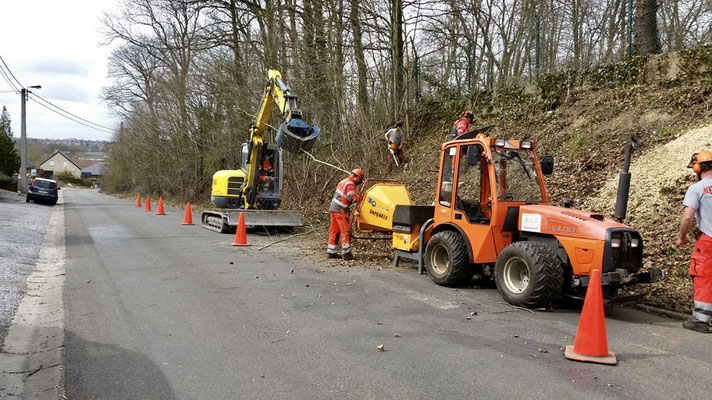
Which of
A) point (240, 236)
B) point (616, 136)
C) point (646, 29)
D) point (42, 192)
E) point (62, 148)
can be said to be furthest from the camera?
point (62, 148)

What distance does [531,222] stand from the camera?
6734mm

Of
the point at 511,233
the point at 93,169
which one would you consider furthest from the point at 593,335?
the point at 93,169

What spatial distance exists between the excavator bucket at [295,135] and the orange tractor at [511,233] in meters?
4.26

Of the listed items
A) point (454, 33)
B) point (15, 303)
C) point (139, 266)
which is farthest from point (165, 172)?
→ point (15, 303)

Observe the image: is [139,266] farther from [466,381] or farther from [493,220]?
[466,381]

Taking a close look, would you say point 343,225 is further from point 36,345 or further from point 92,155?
point 92,155

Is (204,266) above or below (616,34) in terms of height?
below

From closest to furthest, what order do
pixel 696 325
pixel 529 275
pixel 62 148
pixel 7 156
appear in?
1. pixel 696 325
2. pixel 529 275
3. pixel 7 156
4. pixel 62 148

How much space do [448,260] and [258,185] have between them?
8.92m

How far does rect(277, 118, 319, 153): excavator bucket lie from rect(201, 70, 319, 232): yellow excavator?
10.7 inches

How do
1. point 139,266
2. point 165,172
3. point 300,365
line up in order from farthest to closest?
1. point 165,172
2. point 139,266
3. point 300,365

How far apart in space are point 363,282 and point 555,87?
9.36 meters

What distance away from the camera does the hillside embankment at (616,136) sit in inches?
334

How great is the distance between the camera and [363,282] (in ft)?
26.6
